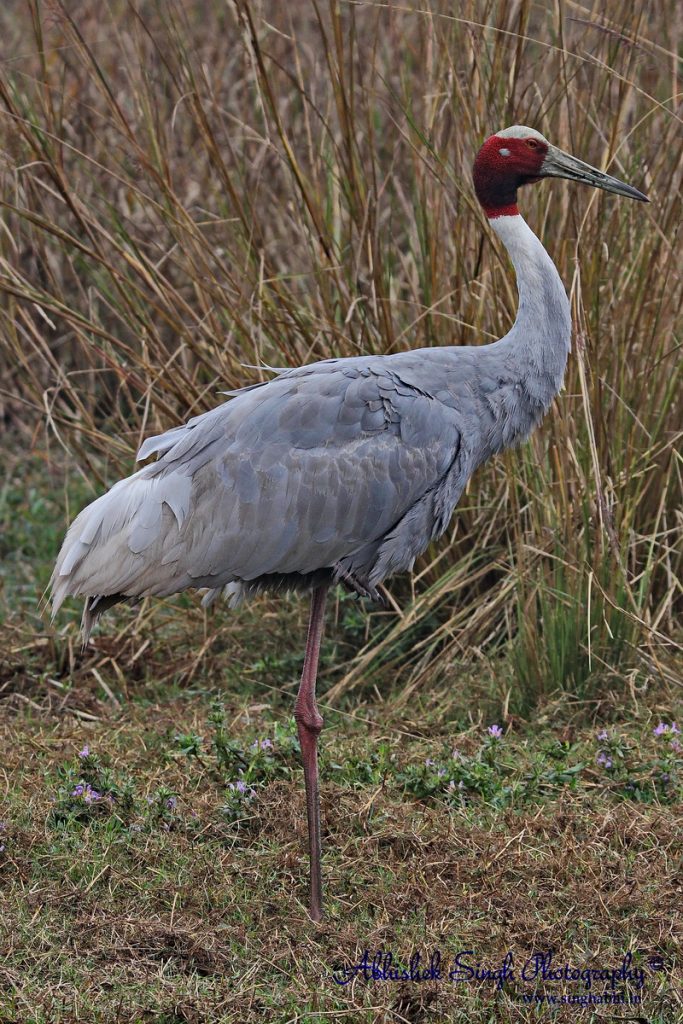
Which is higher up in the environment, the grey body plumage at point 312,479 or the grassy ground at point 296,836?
the grey body plumage at point 312,479

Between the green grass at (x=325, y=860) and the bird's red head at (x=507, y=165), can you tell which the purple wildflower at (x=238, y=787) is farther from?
the bird's red head at (x=507, y=165)

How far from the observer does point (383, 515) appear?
388 centimetres

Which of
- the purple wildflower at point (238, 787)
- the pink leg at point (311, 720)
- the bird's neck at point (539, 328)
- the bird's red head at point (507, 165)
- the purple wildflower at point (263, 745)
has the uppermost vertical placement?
the bird's red head at point (507, 165)

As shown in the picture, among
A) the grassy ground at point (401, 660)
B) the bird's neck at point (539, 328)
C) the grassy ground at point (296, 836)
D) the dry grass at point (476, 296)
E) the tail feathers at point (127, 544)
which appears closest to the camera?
the grassy ground at point (296, 836)

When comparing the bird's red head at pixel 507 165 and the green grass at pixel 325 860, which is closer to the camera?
the green grass at pixel 325 860

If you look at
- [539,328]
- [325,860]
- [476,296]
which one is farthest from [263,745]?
[476,296]

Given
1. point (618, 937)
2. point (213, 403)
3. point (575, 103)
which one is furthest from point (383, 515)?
point (575, 103)

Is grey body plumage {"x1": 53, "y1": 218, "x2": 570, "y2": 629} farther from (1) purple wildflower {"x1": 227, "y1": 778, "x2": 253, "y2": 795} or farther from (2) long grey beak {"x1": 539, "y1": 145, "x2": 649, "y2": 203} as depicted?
(1) purple wildflower {"x1": 227, "y1": 778, "x2": 253, "y2": 795}

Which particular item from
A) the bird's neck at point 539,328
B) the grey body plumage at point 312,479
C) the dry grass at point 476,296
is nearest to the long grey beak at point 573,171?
the bird's neck at point 539,328

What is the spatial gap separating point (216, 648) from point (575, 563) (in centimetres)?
158

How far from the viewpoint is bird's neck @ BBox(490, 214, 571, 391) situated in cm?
397

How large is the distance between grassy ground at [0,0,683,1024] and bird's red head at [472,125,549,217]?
297 mm

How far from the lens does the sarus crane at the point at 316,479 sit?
12.6ft

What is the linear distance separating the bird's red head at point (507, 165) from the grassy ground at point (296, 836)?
5.55 ft
